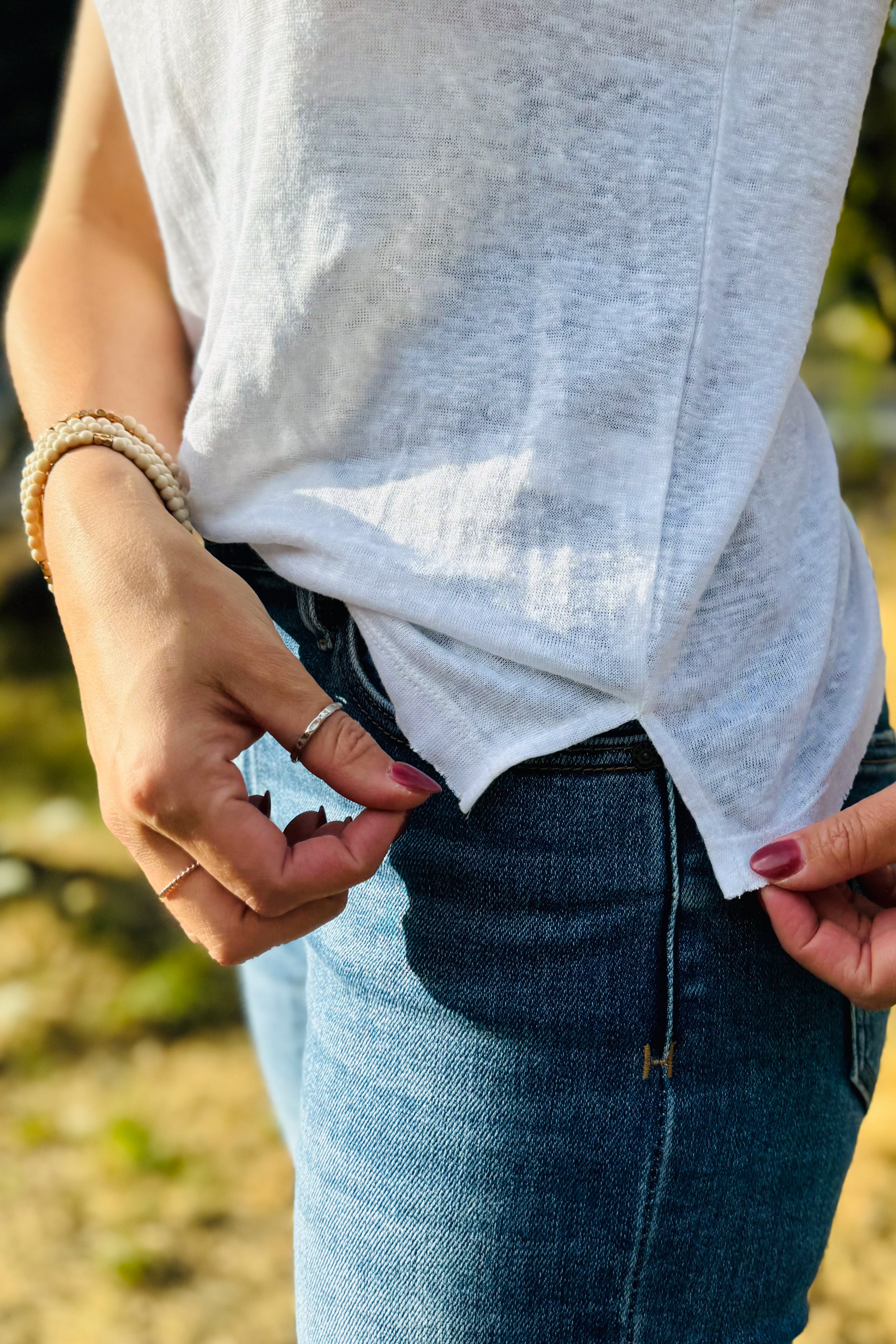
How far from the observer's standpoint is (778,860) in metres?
0.80

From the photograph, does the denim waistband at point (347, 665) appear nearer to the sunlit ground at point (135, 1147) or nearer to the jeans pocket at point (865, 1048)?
the jeans pocket at point (865, 1048)

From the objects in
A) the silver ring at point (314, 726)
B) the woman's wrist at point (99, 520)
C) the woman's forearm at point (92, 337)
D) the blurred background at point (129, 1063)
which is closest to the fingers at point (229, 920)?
the silver ring at point (314, 726)

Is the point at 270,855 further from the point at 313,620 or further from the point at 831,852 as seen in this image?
the point at 831,852

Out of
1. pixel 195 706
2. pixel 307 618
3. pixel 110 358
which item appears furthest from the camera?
pixel 110 358

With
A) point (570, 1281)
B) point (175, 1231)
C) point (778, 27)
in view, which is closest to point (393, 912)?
point (570, 1281)

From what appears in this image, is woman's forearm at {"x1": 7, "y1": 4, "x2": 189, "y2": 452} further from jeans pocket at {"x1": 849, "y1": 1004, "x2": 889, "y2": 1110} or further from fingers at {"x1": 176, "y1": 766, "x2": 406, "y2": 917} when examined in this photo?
jeans pocket at {"x1": 849, "y1": 1004, "x2": 889, "y2": 1110}

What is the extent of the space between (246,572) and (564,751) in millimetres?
318

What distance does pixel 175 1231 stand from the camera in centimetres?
211

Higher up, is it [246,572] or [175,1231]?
[246,572]

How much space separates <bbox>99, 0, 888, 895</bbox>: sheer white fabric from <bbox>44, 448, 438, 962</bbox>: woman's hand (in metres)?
0.06

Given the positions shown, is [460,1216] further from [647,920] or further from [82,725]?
[82,725]

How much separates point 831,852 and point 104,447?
0.62m

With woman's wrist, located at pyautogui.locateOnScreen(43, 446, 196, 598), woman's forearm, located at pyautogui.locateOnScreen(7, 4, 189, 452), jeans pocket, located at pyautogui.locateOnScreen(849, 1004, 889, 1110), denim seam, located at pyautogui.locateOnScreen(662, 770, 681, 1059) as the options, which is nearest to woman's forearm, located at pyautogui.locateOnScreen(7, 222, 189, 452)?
woman's forearm, located at pyautogui.locateOnScreen(7, 4, 189, 452)

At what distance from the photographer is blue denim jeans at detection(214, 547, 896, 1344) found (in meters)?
0.81
